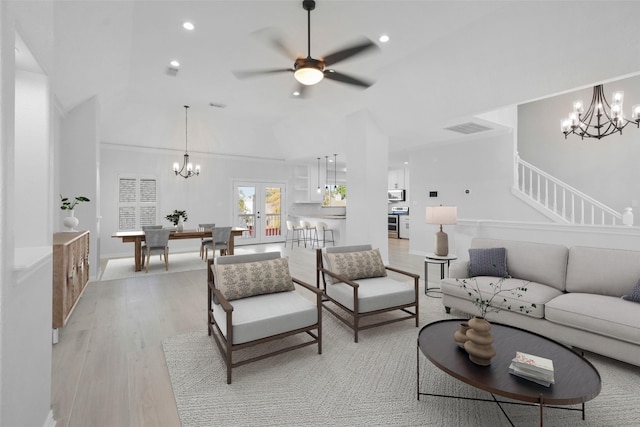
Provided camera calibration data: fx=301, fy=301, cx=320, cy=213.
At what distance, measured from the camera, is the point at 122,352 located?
8.43ft

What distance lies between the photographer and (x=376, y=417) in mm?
1794

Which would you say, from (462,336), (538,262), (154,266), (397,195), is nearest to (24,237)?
(462,336)

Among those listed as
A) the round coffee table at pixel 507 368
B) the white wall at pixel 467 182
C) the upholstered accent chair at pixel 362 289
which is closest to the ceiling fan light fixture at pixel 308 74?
the upholstered accent chair at pixel 362 289

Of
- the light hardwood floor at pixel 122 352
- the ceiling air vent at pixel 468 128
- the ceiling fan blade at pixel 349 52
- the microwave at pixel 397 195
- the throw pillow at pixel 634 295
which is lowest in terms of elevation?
the light hardwood floor at pixel 122 352

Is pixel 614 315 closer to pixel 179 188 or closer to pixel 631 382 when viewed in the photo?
pixel 631 382

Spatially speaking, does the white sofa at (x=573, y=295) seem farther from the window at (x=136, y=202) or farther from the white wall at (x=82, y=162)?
the window at (x=136, y=202)

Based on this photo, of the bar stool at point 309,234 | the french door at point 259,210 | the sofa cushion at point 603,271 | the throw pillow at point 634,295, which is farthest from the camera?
the french door at point 259,210

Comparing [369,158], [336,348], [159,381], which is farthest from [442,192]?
[159,381]

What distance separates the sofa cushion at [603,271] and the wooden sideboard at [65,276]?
15.6 ft

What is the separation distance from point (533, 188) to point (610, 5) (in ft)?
13.8

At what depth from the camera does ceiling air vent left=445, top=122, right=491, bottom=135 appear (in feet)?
18.4

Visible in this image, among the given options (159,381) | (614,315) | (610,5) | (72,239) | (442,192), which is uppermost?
(610,5)

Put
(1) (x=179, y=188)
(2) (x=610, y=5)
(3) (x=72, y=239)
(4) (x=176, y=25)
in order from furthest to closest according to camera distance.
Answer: (1) (x=179, y=188)
(4) (x=176, y=25)
(3) (x=72, y=239)
(2) (x=610, y=5)

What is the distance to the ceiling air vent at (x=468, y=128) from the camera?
5.61 m
